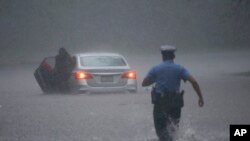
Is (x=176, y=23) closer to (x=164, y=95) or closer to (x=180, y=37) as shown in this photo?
(x=180, y=37)

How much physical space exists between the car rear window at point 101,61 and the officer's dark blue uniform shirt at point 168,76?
12.5m

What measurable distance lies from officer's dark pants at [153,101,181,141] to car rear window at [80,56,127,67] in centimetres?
1256

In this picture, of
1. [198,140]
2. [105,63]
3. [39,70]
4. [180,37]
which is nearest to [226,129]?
[198,140]

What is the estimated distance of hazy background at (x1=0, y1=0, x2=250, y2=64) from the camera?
7831 cm

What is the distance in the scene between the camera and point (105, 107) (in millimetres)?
19719

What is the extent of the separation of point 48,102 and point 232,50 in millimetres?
53884

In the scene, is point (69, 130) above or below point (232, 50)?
above

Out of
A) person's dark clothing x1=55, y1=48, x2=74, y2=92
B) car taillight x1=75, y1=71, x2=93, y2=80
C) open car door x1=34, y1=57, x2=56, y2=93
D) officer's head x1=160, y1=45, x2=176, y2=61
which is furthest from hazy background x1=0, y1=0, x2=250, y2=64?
officer's head x1=160, y1=45, x2=176, y2=61

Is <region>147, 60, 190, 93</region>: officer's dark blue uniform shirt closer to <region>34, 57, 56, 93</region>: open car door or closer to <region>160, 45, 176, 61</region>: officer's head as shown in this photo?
<region>160, 45, 176, 61</region>: officer's head

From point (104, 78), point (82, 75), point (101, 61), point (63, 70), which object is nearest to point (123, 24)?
point (63, 70)

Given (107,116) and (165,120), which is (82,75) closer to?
(107,116)

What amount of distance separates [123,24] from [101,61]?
5750cm

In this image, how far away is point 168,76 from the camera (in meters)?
11.5

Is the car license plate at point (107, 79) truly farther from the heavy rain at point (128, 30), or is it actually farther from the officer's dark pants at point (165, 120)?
the heavy rain at point (128, 30)
